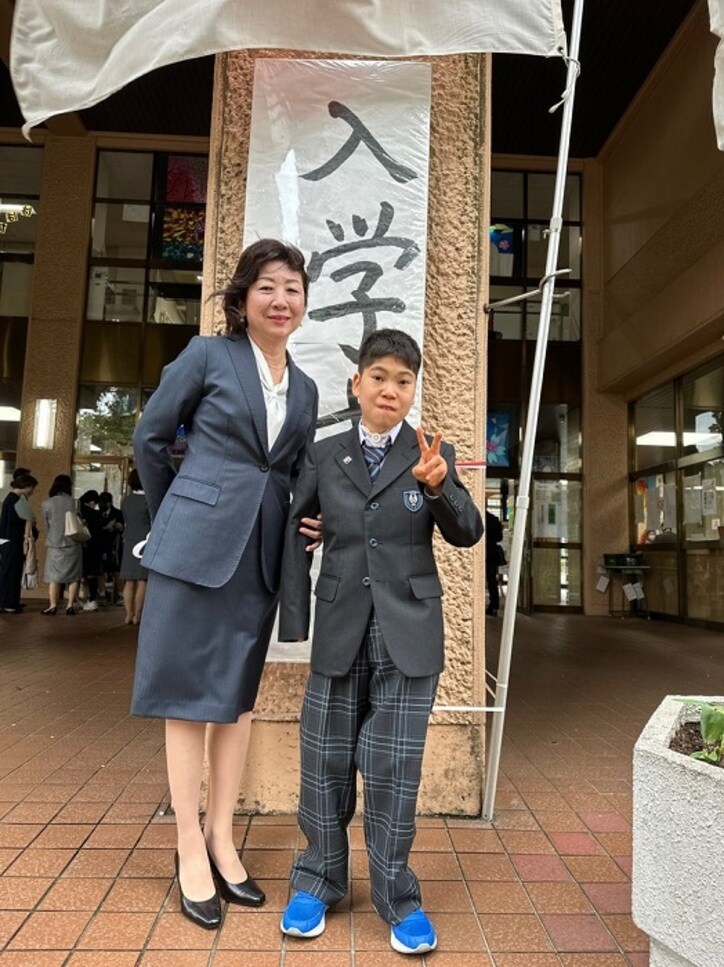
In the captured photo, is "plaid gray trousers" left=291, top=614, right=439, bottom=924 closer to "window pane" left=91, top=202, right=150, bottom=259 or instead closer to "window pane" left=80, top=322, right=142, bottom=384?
"window pane" left=80, top=322, right=142, bottom=384

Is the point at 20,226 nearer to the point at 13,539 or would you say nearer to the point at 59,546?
the point at 13,539

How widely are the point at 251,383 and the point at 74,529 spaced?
791cm

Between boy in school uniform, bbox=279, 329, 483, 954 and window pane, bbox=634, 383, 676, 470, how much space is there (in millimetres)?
9973

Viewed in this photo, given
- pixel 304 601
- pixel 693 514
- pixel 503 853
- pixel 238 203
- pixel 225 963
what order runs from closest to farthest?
pixel 225 963 < pixel 304 601 < pixel 503 853 < pixel 238 203 < pixel 693 514

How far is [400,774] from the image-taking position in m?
2.04

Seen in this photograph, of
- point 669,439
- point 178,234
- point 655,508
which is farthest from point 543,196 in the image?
point 178,234

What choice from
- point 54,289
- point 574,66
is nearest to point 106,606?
point 54,289

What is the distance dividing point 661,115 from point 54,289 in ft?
33.3

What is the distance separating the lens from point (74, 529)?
30.6 feet

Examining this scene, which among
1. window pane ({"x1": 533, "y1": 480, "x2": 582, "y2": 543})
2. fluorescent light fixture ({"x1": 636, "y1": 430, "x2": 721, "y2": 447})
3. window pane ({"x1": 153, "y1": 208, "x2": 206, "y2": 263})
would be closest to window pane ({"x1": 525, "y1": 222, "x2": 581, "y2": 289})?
fluorescent light fixture ({"x1": 636, "y1": 430, "x2": 721, "y2": 447})

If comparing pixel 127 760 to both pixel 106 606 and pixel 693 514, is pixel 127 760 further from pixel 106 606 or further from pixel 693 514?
pixel 693 514

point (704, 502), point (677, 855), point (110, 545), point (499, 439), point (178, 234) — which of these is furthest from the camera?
point (178, 234)

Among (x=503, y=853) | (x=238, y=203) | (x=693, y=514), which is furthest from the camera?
(x=693, y=514)

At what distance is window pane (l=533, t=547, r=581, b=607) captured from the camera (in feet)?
41.4
